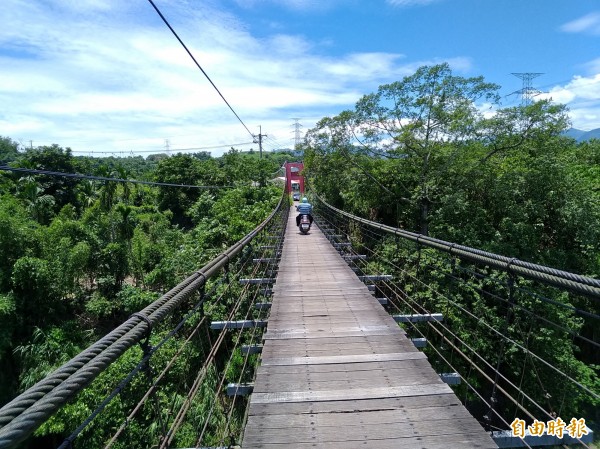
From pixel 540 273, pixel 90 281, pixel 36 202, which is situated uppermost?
pixel 540 273

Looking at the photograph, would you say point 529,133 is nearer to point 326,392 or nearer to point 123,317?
point 326,392

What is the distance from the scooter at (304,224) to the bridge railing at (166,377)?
1.09 m

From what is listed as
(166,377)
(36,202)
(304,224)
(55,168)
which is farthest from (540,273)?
(55,168)

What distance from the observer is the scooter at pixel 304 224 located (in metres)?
9.82

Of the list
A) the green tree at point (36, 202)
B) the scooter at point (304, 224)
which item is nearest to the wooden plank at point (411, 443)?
the scooter at point (304, 224)

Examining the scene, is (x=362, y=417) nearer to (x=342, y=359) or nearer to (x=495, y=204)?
(x=342, y=359)

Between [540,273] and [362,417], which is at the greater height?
[540,273]

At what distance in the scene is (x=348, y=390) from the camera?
6.66 feet

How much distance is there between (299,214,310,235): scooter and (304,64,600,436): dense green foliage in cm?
246

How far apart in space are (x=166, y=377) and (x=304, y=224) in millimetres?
5429

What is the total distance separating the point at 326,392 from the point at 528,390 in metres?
8.88

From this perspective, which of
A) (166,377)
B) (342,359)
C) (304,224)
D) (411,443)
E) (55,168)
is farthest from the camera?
(55,168)

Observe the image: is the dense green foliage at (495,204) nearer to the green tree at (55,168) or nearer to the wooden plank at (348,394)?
the wooden plank at (348,394)

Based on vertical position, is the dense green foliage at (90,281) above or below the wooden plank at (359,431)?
below
